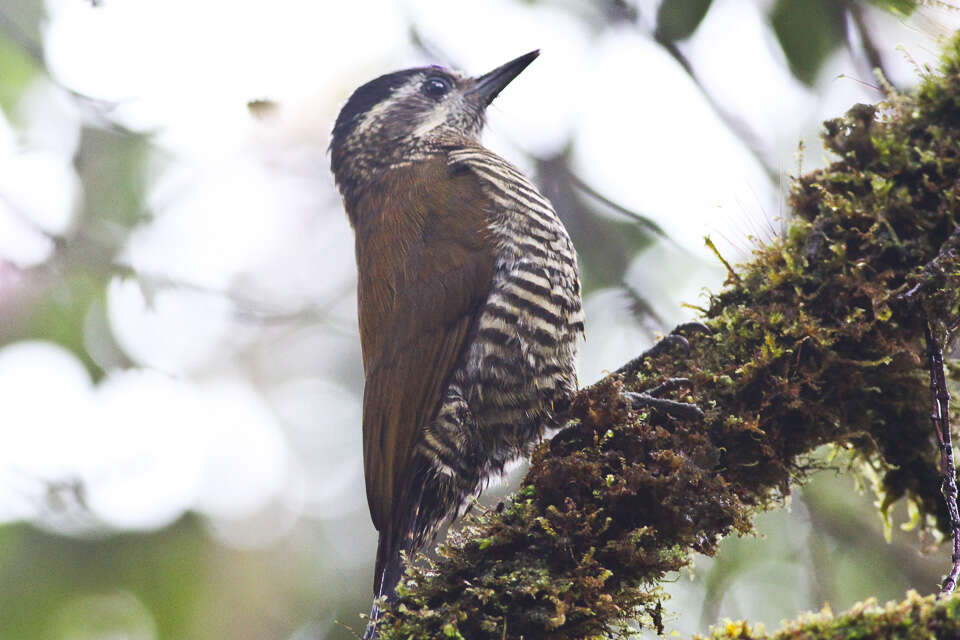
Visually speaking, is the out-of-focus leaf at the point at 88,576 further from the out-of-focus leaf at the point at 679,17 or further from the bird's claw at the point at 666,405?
the out-of-focus leaf at the point at 679,17

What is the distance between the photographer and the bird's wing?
8.18ft

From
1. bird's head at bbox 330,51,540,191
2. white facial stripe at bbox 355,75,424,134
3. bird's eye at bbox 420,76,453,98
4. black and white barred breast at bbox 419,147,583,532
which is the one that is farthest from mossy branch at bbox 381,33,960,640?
bird's eye at bbox 420,76,453,98

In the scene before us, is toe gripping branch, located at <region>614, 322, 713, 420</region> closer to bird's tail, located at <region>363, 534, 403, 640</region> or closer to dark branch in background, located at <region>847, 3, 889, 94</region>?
bird's tail, located at <region>363, 534, 403, 640</region>

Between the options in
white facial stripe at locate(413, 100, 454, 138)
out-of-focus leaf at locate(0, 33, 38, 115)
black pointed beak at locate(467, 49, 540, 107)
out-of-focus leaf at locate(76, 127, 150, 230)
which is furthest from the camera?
out-of-focus leaf at locate(76, 127, 150, 230)

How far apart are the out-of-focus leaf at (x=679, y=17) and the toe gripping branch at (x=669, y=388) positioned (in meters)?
2.49

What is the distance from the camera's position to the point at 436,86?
12.8 ft

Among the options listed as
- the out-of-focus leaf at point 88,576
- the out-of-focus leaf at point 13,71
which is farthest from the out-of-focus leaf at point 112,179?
the out-of-focus leaf at point 88,576

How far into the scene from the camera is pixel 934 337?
6.37 feet

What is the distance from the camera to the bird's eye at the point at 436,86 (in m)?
3.86

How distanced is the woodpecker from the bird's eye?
39.7 inches

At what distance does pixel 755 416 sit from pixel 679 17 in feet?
9.75

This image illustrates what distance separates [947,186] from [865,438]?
694mm

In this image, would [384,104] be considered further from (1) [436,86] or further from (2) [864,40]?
(2) [864,40]

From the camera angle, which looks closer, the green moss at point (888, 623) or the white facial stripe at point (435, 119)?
the green moss at point (888, 623)
